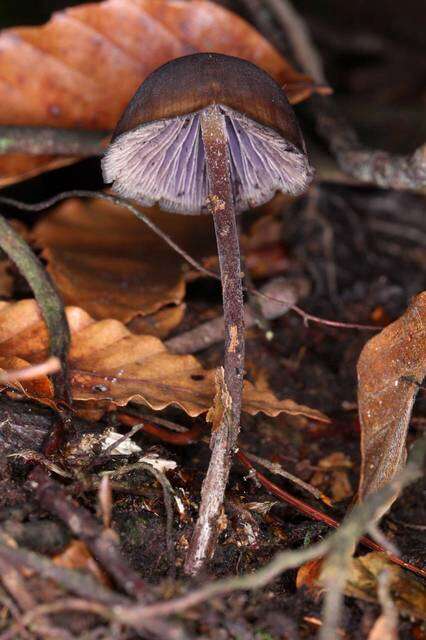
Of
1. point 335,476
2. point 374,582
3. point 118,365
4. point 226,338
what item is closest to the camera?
point 374,582

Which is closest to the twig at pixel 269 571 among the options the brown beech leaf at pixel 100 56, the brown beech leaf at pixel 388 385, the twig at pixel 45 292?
the brown beech leaf at pixel 388 385

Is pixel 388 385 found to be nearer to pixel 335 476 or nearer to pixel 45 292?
pixel 335 476

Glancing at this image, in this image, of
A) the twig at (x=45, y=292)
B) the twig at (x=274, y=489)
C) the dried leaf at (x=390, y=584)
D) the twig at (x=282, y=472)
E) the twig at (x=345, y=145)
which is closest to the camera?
the dried leaf at (x=390, y=584)

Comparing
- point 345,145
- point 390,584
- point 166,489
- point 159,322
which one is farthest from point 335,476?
point 345,145

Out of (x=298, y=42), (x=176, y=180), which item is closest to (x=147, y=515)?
(x=176, y=180)

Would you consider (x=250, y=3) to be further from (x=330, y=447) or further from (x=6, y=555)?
(x=6, y=555)

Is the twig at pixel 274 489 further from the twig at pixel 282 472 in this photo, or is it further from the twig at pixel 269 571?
the twig at pixel 269 571
